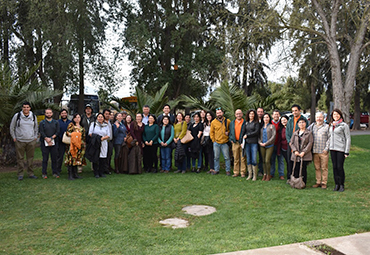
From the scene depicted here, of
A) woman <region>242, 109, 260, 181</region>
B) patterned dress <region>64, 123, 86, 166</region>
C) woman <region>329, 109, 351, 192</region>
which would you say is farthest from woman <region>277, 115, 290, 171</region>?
patterned dress <region>64, 123, 86, 166</region>

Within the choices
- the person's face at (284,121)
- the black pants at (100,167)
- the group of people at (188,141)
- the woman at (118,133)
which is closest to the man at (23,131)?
the group of people at (188,141)

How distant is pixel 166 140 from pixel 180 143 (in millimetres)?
436

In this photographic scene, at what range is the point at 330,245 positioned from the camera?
171 inches

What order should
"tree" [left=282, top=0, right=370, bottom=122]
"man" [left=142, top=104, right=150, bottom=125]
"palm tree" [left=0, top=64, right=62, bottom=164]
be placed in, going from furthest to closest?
"tree" [left=282, top=0, right=370, bottom=122] → "man" [left=142, top=104, right=150, bottom=125] → "palm tree" [left=0, top=64, right=62, bottom=164]

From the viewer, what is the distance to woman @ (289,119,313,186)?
25.3ft

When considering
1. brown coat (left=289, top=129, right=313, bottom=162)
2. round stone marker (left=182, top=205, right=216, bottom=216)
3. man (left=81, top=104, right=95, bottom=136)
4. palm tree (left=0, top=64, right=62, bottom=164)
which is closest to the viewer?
round stone marker (left=182, top=205, right=216, bottom=216)

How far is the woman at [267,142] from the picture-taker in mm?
8547

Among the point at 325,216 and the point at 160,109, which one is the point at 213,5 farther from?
the point at 325,216

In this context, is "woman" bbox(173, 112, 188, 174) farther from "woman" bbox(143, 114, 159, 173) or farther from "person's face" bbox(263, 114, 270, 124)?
"person's face" bbox(263, 114, 270, 124)

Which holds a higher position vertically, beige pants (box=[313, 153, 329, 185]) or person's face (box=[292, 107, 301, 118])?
person's face (box=[292, 107, 301, 118])

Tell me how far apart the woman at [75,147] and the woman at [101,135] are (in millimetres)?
314

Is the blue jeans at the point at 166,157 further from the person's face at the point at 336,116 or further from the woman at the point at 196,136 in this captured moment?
the person's face at the point at 336,116

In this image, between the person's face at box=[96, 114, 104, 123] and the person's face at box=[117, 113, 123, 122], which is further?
the person's face at box=[117, 113, 123, 122]

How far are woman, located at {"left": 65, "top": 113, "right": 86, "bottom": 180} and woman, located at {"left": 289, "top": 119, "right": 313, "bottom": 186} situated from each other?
5.27m
